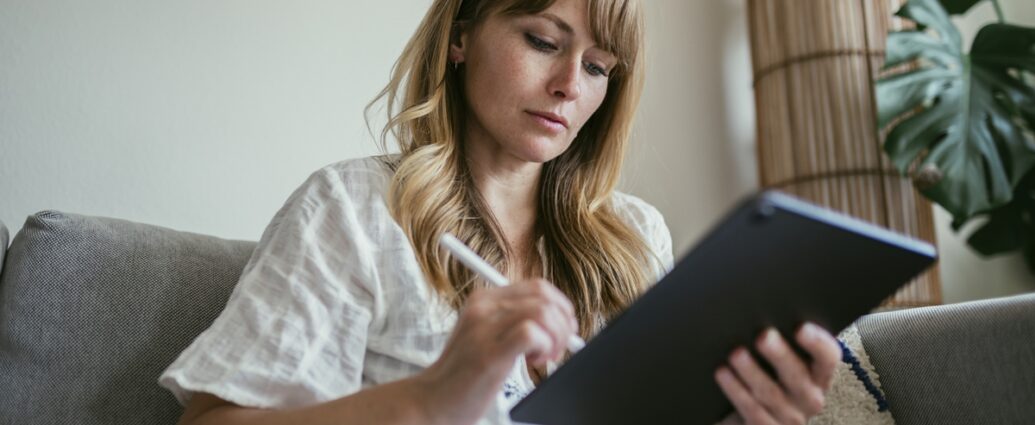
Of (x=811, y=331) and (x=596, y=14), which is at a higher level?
(x=596, y=14)

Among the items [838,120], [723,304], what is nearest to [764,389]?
[723,304]

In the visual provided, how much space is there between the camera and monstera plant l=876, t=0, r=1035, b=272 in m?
1.95

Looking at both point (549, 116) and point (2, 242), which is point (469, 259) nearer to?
point (549, 116)

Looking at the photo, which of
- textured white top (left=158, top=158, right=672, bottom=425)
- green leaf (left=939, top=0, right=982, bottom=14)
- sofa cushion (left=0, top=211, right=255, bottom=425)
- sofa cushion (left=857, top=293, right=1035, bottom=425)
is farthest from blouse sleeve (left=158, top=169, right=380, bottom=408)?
green leaf (left=939, top=0, right=982, bottom=14)

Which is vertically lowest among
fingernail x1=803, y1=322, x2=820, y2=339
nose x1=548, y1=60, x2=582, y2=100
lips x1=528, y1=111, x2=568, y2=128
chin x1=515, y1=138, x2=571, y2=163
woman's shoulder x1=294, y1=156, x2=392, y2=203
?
fingernail x1=803, y1=322, x2=820, y2=339

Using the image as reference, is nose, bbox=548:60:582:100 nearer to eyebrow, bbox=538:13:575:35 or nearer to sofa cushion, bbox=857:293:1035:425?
eyebrow, bbox=538:13:575:35

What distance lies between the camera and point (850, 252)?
68 cm

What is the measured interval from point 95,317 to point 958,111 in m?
1.72

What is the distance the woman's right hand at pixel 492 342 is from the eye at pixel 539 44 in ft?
1.58

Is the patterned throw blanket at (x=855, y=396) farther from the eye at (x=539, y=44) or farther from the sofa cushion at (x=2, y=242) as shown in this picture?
the sofa cushion at (x=2, y=242)

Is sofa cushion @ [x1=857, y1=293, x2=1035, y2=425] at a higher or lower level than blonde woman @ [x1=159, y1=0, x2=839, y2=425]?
lower

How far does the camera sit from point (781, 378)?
78 cm

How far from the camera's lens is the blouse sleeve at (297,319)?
870 millimetres

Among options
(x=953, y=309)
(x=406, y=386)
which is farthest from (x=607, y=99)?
(x=406, y=386)
